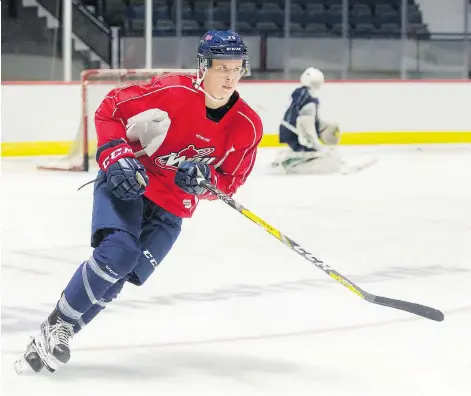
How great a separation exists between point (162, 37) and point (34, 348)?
8.44m

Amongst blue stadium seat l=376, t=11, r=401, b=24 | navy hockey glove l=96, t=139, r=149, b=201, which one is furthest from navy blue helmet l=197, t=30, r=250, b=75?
blue stadium seat l=376, t=11, r=401, b=24

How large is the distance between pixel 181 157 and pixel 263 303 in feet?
3.35

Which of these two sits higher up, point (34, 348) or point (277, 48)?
point (277, 48)

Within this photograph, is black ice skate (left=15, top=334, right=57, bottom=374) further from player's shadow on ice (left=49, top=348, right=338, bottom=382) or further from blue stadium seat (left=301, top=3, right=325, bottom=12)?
blue stadium seat (left=301, top=3, right=325, bottom=12)

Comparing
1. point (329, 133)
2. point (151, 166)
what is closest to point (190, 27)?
point (329, 133)

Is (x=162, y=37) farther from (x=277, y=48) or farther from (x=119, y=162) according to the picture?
(x=119, y=162)

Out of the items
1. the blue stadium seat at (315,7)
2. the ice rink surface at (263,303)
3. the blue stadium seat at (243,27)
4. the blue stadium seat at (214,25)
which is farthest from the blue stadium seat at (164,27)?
the ice rink surface at (263,303)

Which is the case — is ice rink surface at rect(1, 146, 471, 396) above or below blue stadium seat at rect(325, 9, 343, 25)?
below

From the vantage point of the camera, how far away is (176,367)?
295 cm

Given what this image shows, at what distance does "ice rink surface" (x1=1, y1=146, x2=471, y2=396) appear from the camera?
284cm

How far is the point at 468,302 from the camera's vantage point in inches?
154

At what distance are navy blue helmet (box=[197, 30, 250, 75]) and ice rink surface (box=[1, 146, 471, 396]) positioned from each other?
2.57 ft

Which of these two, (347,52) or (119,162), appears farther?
(347,52)

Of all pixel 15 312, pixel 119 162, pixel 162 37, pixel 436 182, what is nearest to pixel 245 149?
pixel 119 162
